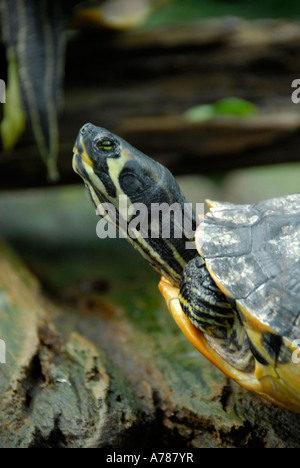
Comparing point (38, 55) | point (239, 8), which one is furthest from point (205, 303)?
A: point (239, 8)

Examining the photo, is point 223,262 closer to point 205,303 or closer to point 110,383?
point 205,303

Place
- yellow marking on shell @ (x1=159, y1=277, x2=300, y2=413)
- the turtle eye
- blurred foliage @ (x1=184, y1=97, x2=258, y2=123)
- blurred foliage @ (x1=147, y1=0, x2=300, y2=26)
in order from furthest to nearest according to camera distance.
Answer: blurred foliage @ (x1=147, y1=0, x2=300, y2=26)
blurred foliage @ (x1=184, y1=97, x2=258, y2=123)
the turtle eye
yellow marking on shell @ (x1=159, y1=277, x2=300, y2=413)

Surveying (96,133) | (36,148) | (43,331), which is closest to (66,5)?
(36,148)

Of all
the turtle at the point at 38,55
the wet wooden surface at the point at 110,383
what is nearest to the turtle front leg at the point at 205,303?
the wet wooden surface at the point at 110,383

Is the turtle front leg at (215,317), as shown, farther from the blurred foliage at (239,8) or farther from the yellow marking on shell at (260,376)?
the blurred foliage at (239,8)

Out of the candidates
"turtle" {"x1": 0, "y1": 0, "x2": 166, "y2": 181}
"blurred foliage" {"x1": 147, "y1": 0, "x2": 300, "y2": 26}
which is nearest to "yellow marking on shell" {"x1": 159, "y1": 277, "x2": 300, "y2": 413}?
"turtle" {"x1": 0, "y1": 0, "x2": 166, "y2": 181}

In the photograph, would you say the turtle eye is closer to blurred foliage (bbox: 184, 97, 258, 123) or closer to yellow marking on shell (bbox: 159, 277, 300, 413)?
yellow marking on shell (bbox: 159, 277, 300, 413)

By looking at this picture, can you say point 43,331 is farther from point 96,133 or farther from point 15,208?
point 15,208
